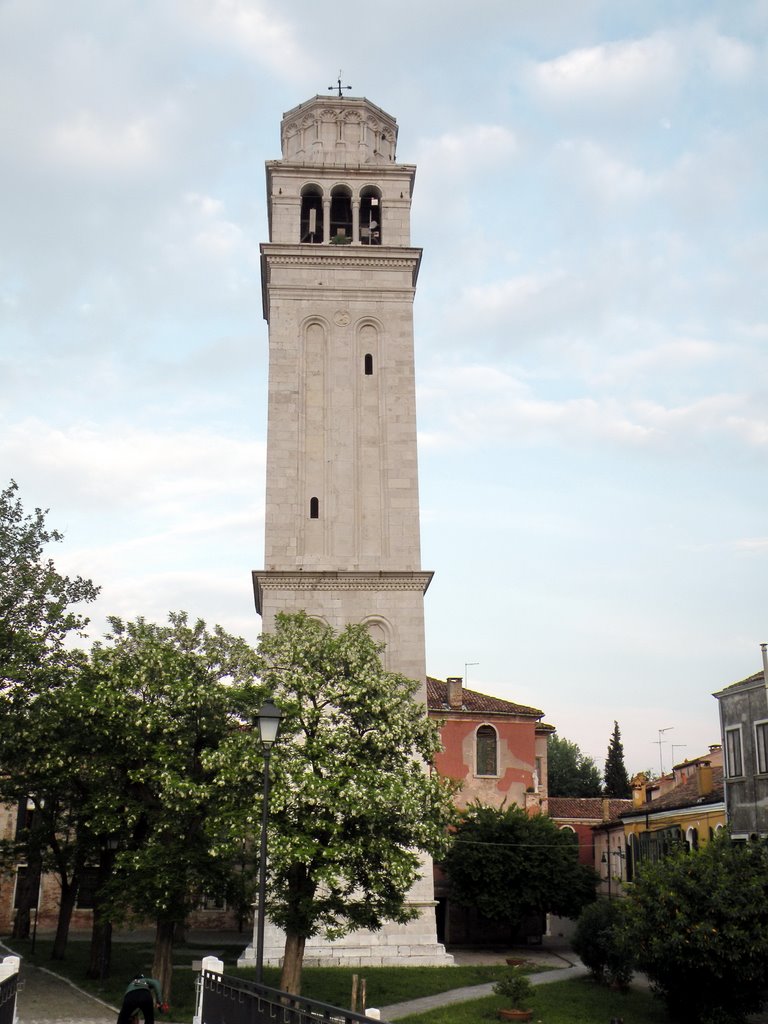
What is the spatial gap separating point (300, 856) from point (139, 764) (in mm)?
7434

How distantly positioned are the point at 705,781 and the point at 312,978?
1762 centimetres

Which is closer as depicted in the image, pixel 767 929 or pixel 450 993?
pixel 767 929

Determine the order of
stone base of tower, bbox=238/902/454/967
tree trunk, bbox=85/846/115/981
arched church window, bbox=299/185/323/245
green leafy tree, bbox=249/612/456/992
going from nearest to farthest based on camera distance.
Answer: green leafy tree, bbox=249/612/456/992, tree trunk, bbox=85/846/115/981, stone base of tower, bbox=238/902/454/967, arched church window, bbox=299/185/323/245

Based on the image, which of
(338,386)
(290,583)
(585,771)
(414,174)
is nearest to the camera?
(290,583)

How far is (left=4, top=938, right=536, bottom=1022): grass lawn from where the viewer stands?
2873cm

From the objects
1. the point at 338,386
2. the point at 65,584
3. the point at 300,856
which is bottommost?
the point at 300,856

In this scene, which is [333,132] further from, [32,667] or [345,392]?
[32,667]

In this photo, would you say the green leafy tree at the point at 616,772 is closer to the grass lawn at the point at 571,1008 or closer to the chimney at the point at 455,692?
the chimney at the point at 455,692

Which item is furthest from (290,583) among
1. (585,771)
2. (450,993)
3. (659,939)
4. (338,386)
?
(585,771)

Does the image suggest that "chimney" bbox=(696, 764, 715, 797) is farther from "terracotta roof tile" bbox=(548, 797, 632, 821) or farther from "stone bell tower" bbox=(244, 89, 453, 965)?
"terracotta roof tile" bbox=(548, 797, 632, 821)

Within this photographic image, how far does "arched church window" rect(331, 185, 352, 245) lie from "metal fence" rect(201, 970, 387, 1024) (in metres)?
32.2

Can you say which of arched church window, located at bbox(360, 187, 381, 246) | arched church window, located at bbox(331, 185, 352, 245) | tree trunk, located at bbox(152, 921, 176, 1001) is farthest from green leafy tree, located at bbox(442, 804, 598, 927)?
arched church window, located at bbox(331, 185, 352, 245)

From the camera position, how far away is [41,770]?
94.1 feet

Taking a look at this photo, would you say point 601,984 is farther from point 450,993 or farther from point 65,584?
point 65,584
